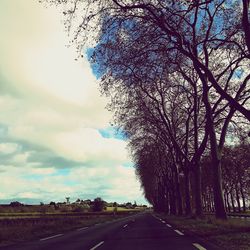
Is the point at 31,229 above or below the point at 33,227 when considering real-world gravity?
below

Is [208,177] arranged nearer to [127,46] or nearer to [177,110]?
[177,110]

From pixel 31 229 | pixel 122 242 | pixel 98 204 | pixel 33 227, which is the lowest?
pixel 122 242

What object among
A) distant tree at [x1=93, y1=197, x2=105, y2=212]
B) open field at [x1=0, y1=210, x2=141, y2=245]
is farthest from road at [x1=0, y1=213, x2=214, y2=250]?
distant tree at [x1=93, y1=197, x2=105, y2=212]

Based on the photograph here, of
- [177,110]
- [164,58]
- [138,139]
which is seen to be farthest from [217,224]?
[138,139]

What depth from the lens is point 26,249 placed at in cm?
1224

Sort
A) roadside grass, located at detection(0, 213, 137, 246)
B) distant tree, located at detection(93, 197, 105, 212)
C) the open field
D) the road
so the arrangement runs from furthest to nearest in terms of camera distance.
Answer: distant tree, located at detection(93, 197, 105, 212) < the open field < roadside grass, located at detection(0, 213, 137, 246) < the road

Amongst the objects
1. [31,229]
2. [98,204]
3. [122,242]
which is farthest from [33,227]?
[98,204]

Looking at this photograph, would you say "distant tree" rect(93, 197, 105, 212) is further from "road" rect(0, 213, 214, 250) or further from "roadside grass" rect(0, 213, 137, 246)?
"road" rect(0, 213, 214, 250)

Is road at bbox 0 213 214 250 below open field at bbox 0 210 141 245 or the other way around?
below

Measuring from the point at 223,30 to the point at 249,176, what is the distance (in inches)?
1819

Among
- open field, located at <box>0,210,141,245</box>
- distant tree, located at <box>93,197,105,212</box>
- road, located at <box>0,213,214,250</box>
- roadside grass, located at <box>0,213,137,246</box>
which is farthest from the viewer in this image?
distant tree, located at <box>93,197,105,212</box>

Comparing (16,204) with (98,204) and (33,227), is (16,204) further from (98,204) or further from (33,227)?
(33,227)

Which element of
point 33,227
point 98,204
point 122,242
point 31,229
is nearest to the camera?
point 122,242

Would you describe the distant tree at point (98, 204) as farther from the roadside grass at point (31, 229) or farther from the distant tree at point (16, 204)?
the roadside grass at point (31, 229)
